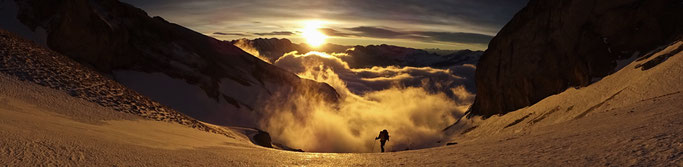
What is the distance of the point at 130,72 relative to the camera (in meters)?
42.3

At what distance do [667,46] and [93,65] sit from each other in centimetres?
3864

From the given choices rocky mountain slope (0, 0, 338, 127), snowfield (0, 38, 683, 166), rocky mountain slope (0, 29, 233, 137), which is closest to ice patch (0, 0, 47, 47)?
rocky mountain slope (0, 0, 338, 127)

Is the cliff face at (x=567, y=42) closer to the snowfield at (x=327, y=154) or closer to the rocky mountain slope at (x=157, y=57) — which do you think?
the snowfield at (x=327, y=154)

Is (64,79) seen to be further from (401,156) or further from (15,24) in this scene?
(15,24)

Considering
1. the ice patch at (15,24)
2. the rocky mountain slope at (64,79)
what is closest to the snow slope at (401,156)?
the rocky mountain slope at (64,79)

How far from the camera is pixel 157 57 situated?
1818 inches

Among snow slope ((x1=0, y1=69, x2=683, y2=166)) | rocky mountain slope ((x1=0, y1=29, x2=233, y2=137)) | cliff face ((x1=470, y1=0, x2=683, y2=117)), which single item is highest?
cliff face ((x1=470, y1=0, x2=683, y2=117))

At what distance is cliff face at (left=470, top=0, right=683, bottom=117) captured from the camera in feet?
81.6

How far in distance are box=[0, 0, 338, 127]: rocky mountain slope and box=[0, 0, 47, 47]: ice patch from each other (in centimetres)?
16

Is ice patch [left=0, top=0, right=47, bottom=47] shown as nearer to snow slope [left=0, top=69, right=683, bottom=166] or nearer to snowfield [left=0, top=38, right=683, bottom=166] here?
snowfield [left=0, top=38, right=683, bottom=166]

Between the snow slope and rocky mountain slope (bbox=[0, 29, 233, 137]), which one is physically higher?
rocky mountain slope (bbox=[0, 29, 233, 137])

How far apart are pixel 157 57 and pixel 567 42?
124ft

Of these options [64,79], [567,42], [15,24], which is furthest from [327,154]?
[15,24]

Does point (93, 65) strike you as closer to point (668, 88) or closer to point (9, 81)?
point (9, 81)
